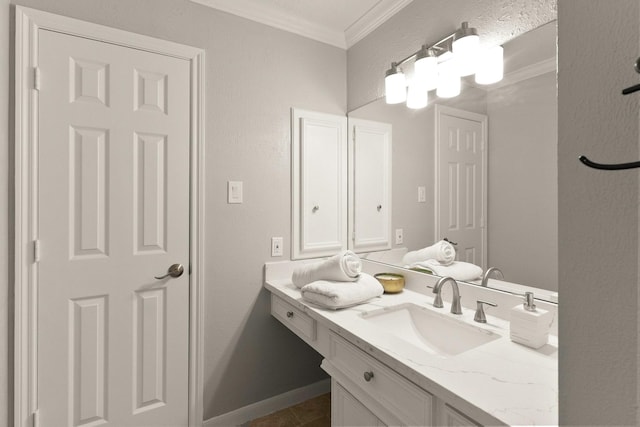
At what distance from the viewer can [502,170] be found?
1.29 m

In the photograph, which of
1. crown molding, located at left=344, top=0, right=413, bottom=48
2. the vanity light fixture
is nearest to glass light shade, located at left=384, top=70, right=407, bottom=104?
the vanity light fixture

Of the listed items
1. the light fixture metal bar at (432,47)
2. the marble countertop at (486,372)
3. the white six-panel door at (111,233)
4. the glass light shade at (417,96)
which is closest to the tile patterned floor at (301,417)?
the white six-panel door at (111,233)

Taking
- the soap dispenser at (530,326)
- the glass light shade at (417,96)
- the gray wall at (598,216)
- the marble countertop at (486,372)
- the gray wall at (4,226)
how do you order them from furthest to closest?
the glass light shade at (417,96) < the gray wall at (4,226) < the soap dispenser at (530,326) < the marble countertop at (486,372) < the gray wall at (598,216)

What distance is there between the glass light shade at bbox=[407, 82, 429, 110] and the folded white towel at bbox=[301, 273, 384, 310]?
935 mm

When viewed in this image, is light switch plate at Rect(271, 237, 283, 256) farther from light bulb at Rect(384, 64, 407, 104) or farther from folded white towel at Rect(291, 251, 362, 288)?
light bulb at Rect(384, 64, 407, 104)

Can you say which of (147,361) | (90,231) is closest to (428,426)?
(147,361)

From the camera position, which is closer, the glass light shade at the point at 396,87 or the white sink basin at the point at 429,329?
the white sink basin at the point at 429,329

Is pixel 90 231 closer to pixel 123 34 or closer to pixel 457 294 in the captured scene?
pixel 123 34

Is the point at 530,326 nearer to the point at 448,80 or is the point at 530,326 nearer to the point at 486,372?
the point at 486,372

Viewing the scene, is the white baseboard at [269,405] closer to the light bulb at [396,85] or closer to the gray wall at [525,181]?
the gray wall at [525,181]

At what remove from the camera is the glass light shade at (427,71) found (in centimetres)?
150

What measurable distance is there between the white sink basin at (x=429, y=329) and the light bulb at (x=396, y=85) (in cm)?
107

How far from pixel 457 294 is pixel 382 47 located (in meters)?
→ 1.41

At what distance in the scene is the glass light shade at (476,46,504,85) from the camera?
1.29 metres
